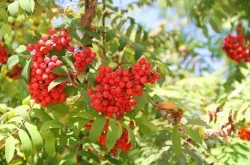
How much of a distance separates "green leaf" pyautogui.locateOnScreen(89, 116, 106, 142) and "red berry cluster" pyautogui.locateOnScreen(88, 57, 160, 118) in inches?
1.8

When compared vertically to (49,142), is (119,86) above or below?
above

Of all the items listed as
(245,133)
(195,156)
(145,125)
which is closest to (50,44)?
(145,125)

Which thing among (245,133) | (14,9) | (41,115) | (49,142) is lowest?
(245,133)

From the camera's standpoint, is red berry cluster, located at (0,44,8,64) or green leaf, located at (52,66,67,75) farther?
red berry cluster, located at (0,44,8,64)

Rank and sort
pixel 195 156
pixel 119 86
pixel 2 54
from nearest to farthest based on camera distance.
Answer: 1. pixel 119 86
2. pixel 195 156
3. pixel 2 54

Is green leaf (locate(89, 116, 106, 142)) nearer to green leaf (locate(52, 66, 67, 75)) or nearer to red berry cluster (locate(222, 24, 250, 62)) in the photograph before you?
green leaf (locate(52, 66, 67, 75))

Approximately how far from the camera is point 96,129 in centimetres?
191

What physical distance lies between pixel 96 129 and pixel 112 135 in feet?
0.24

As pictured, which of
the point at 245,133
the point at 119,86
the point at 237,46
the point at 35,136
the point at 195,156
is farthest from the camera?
the point at 237,46

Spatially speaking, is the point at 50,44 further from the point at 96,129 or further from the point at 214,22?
the point at 214,22

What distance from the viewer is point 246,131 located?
113 inches

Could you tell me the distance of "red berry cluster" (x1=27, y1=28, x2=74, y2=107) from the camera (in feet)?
6.54

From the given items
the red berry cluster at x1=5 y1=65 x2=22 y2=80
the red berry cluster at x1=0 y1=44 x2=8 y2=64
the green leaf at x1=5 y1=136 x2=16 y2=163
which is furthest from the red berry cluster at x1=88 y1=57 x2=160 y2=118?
the red berry cluster at x1=5 y1=65 x2=22 y2=80

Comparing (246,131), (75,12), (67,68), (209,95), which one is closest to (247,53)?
(209,95)
